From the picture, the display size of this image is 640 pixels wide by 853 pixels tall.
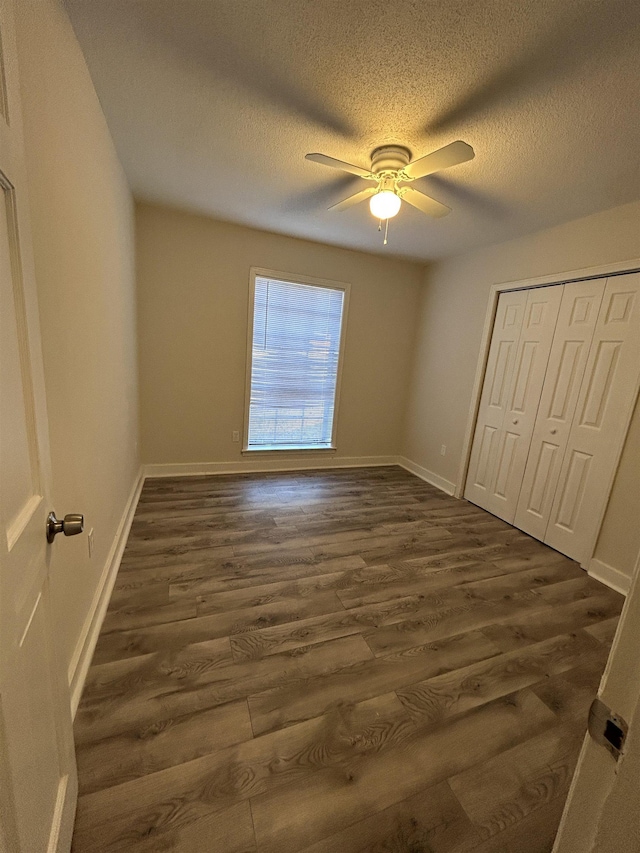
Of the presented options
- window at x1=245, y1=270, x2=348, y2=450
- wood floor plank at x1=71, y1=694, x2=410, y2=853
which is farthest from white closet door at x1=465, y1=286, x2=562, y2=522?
wood floor plank at x1=71, y1=694, x2=410, y2=853

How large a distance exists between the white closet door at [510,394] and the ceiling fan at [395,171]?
139 centimetres

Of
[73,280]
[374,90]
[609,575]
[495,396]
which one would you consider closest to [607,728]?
[73,280]

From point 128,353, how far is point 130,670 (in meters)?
2.19

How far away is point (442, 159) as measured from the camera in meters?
1.63

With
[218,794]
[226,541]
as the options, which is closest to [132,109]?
[226,541]

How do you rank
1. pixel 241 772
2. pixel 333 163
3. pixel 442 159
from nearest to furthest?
pixel 241 772, pixel 442 159, pixel 333 163

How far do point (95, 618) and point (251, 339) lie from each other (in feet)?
9.13

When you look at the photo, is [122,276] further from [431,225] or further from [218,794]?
[218,794]

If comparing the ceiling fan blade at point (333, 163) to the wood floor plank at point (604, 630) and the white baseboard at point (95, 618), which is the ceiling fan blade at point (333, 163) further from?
the wood floor plank at point (604, 630)

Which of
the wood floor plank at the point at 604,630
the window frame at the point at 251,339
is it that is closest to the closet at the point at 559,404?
the wood floor plank at the point at 604,630

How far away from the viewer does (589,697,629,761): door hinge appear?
0.43m

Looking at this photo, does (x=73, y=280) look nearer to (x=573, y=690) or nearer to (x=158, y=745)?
(x=158, y=745)

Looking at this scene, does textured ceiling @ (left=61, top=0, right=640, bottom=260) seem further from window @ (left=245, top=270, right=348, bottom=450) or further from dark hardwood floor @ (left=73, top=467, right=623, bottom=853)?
dark hardwood floor @ (left=73, top=467, right=623, bottom=853)

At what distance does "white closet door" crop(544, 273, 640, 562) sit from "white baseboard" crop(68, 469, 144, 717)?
3.18 m
